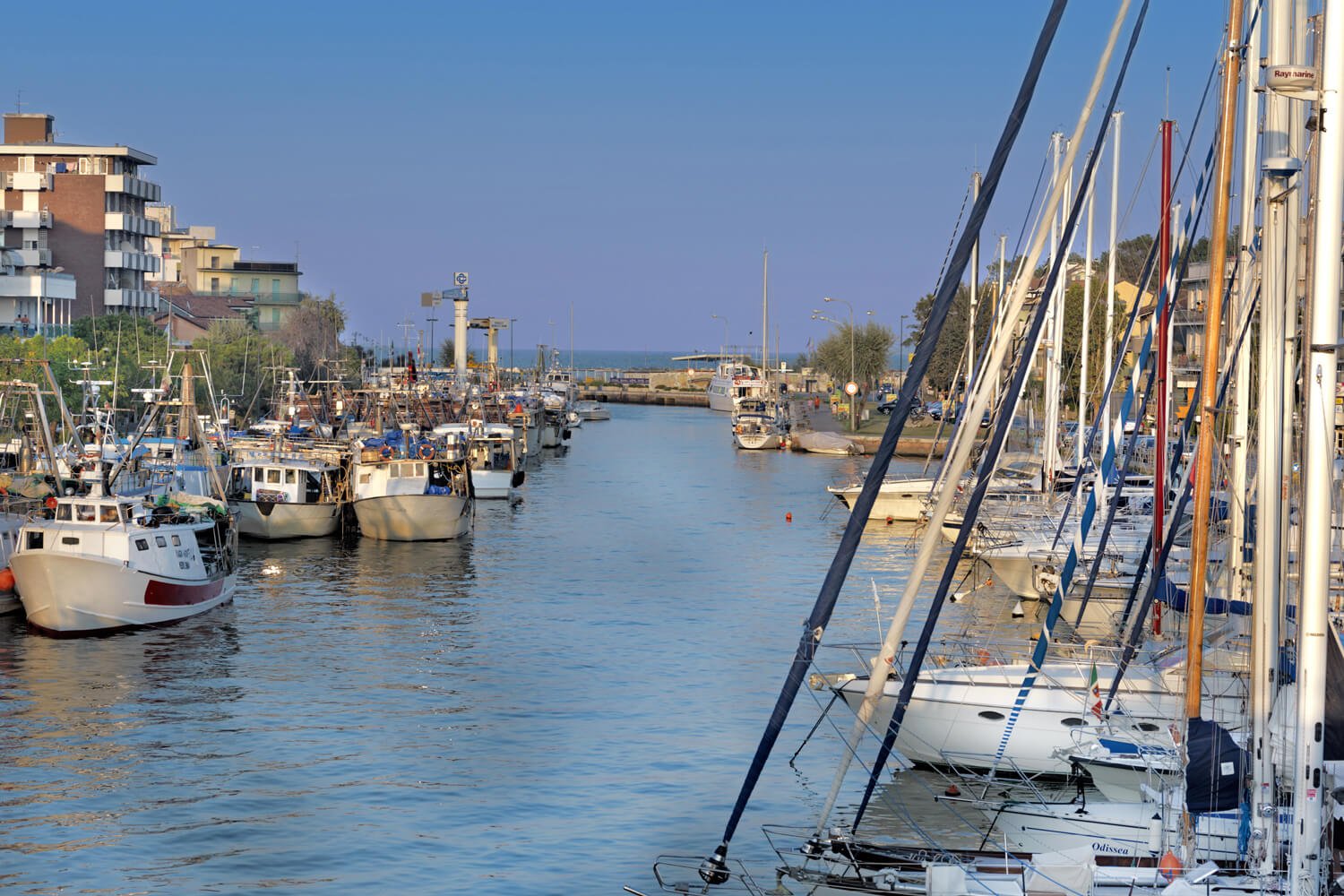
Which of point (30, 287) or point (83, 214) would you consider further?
point (83, 214)

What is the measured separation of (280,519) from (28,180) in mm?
80372

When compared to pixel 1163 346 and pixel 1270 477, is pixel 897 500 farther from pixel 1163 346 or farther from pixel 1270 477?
pixel 1270 477

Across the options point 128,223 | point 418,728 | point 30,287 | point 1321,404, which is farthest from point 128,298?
point 1321,404

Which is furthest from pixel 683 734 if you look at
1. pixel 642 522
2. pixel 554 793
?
pixel 642 522

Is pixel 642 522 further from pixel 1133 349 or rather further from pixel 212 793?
pixel 212 793

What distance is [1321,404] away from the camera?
55.8 feet

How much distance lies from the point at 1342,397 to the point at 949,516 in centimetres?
1538

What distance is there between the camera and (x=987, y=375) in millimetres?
24906

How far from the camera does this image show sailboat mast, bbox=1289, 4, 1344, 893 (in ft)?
55.1

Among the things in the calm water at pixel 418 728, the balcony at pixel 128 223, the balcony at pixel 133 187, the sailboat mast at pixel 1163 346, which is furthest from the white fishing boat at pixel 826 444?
the sailboat mast at pixel 1163 346

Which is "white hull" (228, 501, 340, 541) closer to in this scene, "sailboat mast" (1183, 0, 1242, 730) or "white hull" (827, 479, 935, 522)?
"white hull" (827, 479, 935, 522)

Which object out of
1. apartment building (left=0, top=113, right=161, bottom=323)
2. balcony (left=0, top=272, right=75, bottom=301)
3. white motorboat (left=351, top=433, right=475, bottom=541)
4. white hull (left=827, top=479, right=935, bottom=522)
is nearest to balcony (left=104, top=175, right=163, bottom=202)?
apartment building (left=0, top=113, right=161, bottom=323)

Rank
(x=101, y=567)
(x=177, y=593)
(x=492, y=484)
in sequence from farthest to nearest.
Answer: (x=492, y=484)
(x=177, y=593)
(x=101, y=567)

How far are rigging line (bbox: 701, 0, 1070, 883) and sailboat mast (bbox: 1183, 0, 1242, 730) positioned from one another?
104 inches
